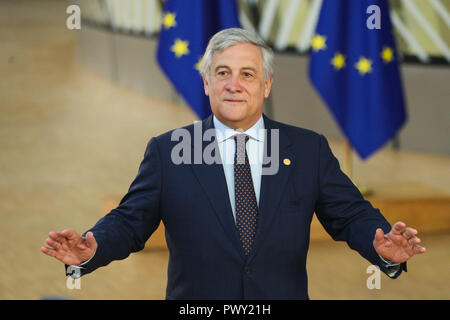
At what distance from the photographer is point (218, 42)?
92.6 inches

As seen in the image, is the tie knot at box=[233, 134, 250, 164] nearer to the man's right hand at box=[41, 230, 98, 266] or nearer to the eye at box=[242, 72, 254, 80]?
the eye at box=[242, 72, 254, 80]

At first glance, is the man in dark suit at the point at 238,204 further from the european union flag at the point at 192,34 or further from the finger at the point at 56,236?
the european union flag at the point at 192,34

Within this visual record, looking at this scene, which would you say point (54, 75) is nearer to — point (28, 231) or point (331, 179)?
point (28, 231)

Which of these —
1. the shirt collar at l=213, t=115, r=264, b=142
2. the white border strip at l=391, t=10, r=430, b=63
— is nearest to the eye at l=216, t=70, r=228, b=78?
the shirt collar at l=213, t=115, r=264, b=142

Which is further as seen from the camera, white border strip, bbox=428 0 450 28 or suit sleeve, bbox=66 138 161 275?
white border strip, bbox=428 0 450 28

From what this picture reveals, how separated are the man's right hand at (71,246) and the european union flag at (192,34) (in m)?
4.36

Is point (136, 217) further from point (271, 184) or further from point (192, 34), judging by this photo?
point (192, 34)

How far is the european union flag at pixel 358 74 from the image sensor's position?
6.73 m

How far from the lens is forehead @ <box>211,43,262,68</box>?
235 centimetres

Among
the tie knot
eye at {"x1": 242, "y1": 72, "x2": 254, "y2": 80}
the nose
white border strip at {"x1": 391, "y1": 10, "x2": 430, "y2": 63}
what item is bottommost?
the tie knot

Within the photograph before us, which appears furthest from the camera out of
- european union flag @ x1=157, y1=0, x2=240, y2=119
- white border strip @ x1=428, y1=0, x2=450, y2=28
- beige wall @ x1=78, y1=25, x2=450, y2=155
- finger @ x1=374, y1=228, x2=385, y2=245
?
beige wall @ x1=78, y1=25, x2=450, y2=155

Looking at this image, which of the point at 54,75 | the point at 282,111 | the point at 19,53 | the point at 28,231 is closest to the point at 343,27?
the point at 28,231

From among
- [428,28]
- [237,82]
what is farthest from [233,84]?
[428,28]
